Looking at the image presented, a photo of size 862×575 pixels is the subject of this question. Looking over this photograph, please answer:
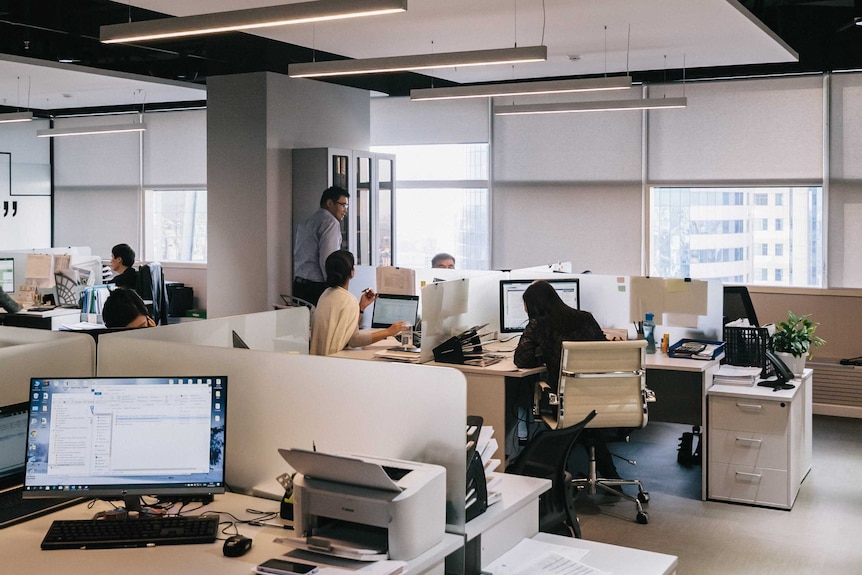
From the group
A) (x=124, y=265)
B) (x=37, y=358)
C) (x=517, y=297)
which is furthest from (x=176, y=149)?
(x=37, y=358)

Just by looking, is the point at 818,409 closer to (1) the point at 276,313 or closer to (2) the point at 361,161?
(2) the point at 361,161

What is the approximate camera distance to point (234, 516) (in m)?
A: 2.64

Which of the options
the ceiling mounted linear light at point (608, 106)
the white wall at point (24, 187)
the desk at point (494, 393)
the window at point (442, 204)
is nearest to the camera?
the desk at point (494, 393)

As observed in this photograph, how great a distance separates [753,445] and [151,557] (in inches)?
148

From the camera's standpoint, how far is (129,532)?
242cm

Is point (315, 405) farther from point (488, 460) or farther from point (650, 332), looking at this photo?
point (650, 332)

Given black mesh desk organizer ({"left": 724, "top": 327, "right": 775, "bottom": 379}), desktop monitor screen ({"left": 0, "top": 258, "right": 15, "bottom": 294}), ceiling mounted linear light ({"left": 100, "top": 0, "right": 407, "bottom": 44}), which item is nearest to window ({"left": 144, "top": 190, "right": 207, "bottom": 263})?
desktop monitor screen ({"left": 0, "top": 258, "right": 15, "bottom": 294})

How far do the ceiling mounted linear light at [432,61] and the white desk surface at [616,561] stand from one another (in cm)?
325

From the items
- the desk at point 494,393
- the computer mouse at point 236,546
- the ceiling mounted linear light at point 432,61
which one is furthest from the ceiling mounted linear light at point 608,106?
the computer mouse at point 236,546

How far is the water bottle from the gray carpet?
2.58 ft

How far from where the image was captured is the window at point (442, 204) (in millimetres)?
9586

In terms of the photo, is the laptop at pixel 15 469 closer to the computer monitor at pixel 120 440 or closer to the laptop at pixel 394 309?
the computer monitor at pixel 120 440

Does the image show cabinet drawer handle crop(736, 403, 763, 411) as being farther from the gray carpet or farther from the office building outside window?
the office building outside window

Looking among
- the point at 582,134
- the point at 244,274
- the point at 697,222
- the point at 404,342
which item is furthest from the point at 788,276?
the point at 244,274
